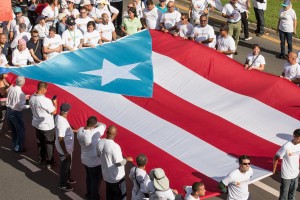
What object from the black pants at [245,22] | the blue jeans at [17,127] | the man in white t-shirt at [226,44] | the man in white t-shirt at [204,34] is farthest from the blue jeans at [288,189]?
the black pants at [245,22]

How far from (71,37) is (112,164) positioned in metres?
5.36

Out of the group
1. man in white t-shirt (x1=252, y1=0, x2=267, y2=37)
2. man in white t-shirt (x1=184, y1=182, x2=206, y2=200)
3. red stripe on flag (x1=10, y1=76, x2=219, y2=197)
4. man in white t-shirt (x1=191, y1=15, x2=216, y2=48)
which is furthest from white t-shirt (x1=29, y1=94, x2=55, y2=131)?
man in white t-shirt (x1=252, y1=0, x2=267, y2=37)

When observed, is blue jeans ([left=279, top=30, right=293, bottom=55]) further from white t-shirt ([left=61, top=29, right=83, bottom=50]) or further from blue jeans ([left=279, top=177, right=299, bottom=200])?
blue jeans ([left=279, top=177, right=299, bottom=200])

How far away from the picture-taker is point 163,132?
922 cm

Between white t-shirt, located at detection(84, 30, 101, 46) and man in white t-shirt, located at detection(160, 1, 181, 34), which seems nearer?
white t-shirt, located at detection(84, 30, 101, 46)

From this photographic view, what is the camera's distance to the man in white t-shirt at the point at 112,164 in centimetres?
792

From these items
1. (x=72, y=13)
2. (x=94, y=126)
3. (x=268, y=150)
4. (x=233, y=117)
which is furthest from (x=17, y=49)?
(x=268, y=150)

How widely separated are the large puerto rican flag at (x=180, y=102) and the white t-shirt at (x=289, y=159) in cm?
25

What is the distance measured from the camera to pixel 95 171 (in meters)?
8.53

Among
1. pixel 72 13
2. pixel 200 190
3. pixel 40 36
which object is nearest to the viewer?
pixel 200 190

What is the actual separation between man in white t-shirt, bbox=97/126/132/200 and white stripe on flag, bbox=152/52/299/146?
2.26m

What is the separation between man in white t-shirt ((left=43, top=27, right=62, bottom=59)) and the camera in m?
12.3

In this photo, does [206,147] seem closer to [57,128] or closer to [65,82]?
[57,128]

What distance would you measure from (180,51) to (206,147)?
3442 millimetres
